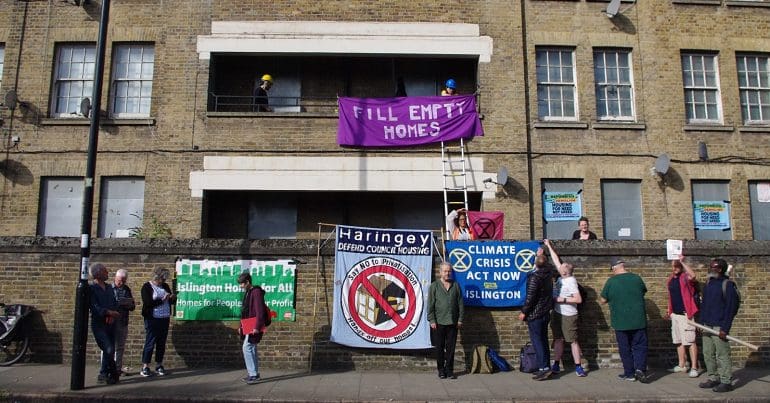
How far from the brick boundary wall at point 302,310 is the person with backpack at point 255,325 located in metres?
1.04

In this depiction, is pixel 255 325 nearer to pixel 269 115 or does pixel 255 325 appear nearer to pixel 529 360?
pixel 529 360

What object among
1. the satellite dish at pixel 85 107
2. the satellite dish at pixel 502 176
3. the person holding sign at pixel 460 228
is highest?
the satellite dish at pixel 85 107

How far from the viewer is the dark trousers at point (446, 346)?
9.14 m

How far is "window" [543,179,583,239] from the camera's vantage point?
567 inches

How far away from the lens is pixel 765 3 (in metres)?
15.7

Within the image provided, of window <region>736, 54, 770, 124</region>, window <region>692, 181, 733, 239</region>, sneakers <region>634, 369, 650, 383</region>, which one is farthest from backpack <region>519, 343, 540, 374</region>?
window <region>736, 54, 770, 124</region>

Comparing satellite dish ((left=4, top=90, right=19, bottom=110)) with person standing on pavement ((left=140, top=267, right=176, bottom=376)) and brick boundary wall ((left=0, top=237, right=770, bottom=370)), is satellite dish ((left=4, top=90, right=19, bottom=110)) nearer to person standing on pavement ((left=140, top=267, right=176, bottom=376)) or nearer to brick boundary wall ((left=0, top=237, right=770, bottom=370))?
brick boundary wall ((left=0, top=237, right=770, bottom=370))

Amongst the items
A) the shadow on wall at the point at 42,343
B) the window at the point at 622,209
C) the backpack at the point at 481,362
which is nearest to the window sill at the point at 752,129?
the window at the point at 622,209

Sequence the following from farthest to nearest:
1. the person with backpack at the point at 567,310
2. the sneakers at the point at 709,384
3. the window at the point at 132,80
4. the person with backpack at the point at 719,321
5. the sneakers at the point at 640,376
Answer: the window at the point at 132,80 → the person with backpack at the point at 567,310 → the sneakers at the point at 640,376 → the sneakers at the point at 709,384 → the person with backpack at the point at 719,321

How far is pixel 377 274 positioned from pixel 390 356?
4.66 feet

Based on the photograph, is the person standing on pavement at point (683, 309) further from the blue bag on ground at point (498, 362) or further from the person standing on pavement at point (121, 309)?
the person standing on pavement at point (121, 309)

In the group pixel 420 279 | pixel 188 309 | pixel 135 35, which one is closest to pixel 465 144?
pixel 420 279

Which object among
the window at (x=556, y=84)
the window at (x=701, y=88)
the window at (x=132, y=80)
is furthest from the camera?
the window at (x=701, y=88)

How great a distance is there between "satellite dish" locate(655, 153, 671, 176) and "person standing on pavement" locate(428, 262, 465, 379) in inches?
309
